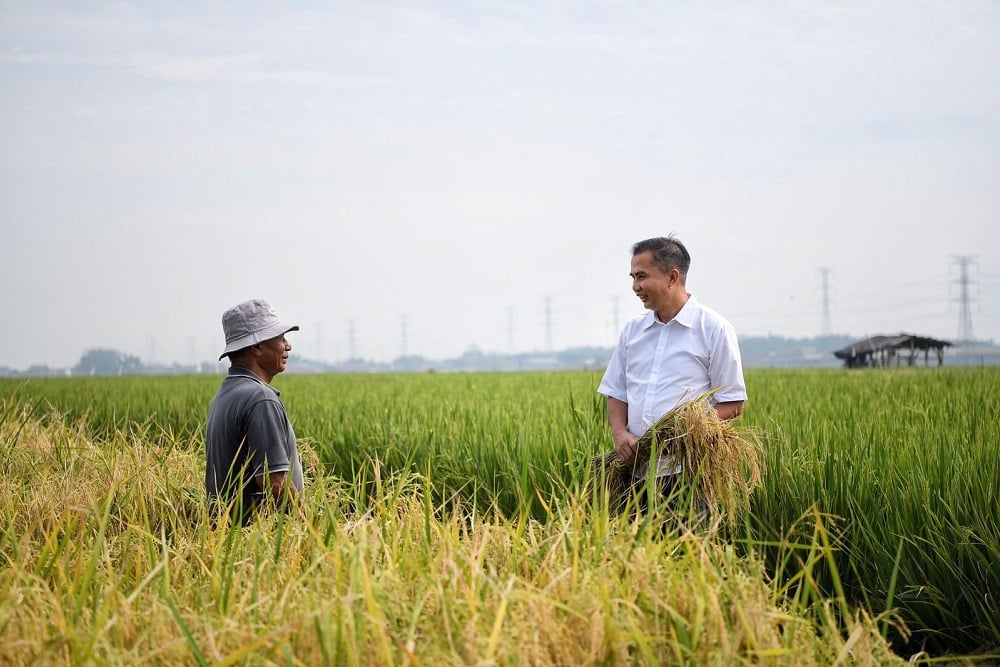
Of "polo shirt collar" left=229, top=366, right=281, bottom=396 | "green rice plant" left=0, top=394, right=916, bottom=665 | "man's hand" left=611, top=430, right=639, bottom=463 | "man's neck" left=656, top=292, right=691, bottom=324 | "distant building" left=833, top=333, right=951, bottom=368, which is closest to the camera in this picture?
"green rice plant" left=0, top=394, right=916, bottom=665

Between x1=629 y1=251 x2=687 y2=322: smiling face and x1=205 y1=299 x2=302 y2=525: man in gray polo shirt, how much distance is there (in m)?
1.43

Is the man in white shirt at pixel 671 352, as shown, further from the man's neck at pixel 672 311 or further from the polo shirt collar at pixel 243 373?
the polo shirt collar at pixel 243 373

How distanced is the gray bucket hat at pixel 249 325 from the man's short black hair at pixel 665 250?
4.94ft

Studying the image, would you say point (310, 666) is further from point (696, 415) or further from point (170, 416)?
point (170, 416)

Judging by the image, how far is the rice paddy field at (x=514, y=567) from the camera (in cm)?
212

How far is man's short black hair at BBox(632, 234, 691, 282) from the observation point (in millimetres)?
3557

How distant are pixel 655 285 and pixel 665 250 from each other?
0.15 m

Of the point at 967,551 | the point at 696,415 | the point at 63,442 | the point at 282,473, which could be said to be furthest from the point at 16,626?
the point at 63,442

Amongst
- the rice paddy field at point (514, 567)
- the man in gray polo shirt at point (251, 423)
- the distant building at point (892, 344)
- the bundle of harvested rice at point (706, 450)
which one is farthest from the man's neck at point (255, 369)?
the distant building at point (892, 344)

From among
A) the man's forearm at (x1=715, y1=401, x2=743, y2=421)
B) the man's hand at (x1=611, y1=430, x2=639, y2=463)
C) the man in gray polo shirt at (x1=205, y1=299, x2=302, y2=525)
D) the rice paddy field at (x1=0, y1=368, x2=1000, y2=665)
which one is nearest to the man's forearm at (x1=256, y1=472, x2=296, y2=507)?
the man in gray polo shirt at (x1=205, y1=299, x2=302, y2=525)

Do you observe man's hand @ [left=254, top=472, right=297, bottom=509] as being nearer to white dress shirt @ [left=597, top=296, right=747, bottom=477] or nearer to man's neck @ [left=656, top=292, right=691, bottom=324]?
white dress shirt @ [left=597, top=296, right=747, bottom=477]

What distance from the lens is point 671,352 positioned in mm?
3658

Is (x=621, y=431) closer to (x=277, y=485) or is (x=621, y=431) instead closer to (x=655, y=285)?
(x=655, y=285)

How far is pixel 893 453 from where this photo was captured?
4.33 meters
